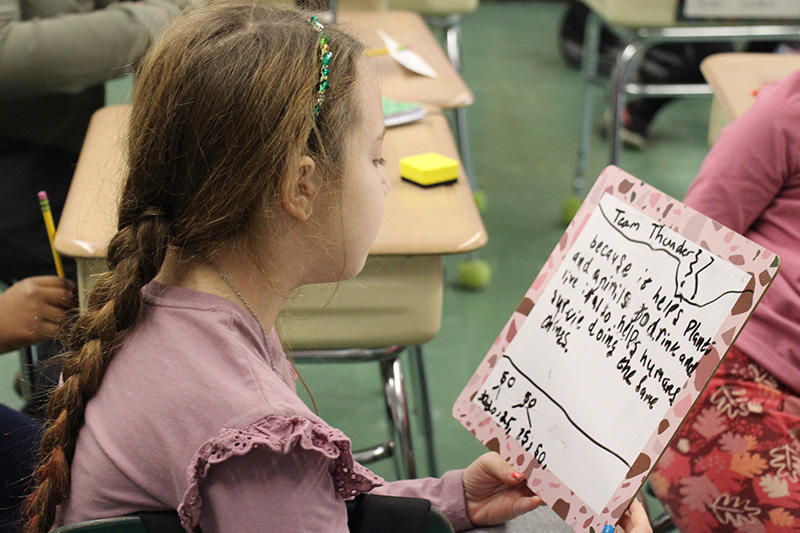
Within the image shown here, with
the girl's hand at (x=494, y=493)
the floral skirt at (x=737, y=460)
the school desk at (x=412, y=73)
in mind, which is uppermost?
the school desk at (x=412, y=73)

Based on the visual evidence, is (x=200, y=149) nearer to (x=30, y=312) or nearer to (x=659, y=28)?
(x=30, y=312)

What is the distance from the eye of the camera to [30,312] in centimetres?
112

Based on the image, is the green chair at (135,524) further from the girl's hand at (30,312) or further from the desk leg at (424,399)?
the desk leg at (424,399)

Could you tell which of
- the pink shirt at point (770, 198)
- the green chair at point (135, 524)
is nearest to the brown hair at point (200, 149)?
the green chair at point (135, 524)

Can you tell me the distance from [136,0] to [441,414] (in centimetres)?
104

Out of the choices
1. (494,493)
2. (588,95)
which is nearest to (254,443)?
(494,493)

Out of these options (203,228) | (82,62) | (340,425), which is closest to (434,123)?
(82,62)

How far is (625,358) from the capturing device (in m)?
0.76

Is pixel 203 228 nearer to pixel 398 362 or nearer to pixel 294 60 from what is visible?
pixel 294 60

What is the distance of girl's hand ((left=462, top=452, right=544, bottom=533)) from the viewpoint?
2.75 ft

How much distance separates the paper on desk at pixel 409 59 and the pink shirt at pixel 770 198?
734mm

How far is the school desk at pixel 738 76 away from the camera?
1348 millimetres

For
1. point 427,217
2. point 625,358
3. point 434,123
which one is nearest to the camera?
point 625,358

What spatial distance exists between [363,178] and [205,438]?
263 millimetres
